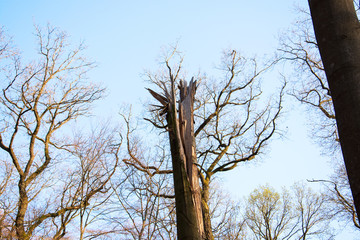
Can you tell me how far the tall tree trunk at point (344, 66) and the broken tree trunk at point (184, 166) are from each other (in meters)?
2.96

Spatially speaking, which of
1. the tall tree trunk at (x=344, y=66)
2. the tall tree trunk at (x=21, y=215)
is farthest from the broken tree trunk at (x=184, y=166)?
the tall tree trunk at (x=21, y=215)

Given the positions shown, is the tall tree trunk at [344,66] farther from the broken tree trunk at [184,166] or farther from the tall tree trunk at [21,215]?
the tall tree trunk at [21,215]

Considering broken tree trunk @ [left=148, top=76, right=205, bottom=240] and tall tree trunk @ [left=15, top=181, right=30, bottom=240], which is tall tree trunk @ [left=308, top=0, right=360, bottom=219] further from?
tall tree trunk @ [left=15, top=181, right=30, bottom=240]

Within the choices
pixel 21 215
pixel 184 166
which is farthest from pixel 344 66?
pixel 21 215

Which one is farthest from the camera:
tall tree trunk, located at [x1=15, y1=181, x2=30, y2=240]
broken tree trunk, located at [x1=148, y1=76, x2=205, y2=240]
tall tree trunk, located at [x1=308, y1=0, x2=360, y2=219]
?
tall tree trunk, located at [x1=15, y1=181, x2=30, y2=240]

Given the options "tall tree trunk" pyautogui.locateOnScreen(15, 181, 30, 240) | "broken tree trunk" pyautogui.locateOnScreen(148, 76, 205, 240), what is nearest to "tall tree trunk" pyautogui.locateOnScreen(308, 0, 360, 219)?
"broken tree trunk" pyautogui.locateOnScreen(148, 76, 205, 240)

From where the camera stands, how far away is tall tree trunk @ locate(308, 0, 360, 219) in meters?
1.36

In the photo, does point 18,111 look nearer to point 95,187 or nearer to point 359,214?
point 95,187

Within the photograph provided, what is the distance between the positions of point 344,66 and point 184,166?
132 inches

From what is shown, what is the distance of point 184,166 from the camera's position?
4.62 m

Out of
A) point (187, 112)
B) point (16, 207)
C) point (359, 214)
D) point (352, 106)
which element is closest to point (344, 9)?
point (352, 106)

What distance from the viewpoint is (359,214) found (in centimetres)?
131

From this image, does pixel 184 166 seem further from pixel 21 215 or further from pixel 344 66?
pixel 21 215

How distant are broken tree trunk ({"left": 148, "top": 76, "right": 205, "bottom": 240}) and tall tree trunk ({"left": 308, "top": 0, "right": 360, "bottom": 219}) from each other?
9.72ft
